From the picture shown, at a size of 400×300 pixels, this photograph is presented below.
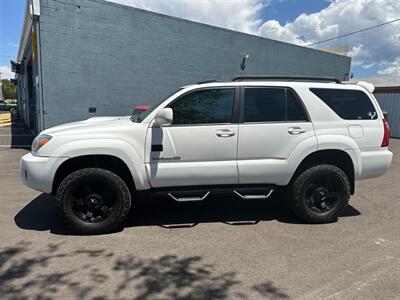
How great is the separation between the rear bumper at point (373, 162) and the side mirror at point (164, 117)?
283cm

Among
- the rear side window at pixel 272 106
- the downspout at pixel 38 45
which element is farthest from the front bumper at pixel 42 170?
the downspout at pixel 38 45

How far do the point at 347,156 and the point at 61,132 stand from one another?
3.93 meters

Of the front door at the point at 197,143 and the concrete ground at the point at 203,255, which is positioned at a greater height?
the front door at the point at 197,143

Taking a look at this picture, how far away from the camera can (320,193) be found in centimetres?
473

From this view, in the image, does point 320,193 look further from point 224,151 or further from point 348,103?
point 224,151

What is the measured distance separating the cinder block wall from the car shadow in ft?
17.4

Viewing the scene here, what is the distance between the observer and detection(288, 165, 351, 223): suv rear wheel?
4625 mm

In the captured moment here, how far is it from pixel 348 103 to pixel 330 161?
886mm

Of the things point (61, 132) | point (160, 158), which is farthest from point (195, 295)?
point (61, 132)

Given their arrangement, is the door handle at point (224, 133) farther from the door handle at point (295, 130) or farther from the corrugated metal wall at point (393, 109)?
the corrugated metal wall at point (393, 109)

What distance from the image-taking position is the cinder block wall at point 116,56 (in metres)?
9.83

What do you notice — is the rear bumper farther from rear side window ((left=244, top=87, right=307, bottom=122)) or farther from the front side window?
the front side window

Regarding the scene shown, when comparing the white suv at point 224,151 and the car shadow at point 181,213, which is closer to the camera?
the white suv at point 224,151

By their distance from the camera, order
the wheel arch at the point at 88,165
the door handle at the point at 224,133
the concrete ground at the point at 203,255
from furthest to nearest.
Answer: the door handle at the point at 224,133
the wheel arch at the point at 88,165
the concrete ground at the point at 203,255
